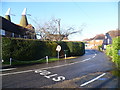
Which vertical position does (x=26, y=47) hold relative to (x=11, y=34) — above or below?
below

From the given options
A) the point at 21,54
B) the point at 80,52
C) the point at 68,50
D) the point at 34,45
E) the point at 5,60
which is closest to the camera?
the point at 5,60

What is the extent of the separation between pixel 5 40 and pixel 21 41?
1.93 m

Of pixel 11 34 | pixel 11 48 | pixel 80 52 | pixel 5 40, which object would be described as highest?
pixel 11 34

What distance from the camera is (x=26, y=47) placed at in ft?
48.5

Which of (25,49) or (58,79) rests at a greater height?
(25,49)

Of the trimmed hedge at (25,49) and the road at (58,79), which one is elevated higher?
the trimmed hedge at (25,49)

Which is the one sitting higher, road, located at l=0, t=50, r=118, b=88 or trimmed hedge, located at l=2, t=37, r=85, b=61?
trimmed hedge, located at l=2, t=37, r=85, b=61

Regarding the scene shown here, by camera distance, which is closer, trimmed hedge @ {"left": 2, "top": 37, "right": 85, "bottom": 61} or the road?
the road

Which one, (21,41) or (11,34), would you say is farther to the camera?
(11,34)

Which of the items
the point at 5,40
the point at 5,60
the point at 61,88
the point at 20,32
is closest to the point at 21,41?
the point at 5,40

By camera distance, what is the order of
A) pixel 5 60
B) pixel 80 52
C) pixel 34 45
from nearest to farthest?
pixel 5 60, pixel 34 45, pixel 80 52

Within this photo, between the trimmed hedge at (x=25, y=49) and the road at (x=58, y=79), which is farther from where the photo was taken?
the trimmed hedge at (x=25, y=49)

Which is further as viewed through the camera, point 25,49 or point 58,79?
point 25,49

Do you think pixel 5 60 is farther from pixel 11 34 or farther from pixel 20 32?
pixel 20 32
